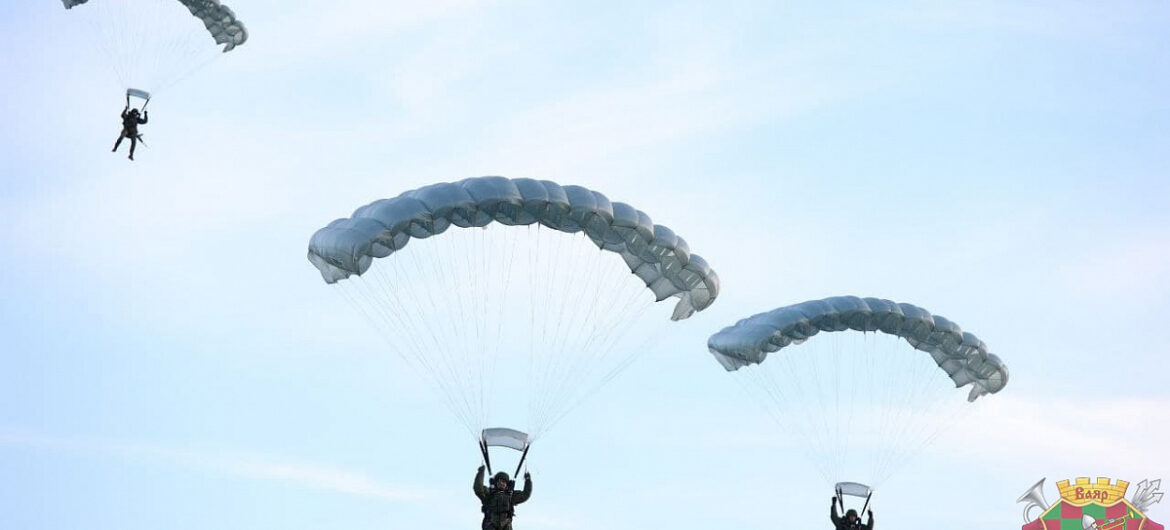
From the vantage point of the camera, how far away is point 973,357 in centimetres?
3462

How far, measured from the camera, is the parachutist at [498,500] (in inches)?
1126

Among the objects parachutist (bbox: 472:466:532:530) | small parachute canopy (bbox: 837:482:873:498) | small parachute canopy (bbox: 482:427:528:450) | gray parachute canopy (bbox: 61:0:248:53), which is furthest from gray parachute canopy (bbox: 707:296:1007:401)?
gray parachute canopy (bbox: 61:0:248:53)

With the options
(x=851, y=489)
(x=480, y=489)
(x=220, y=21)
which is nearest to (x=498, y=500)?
(x=480, y=489)

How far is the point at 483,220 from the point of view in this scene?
29.2 metres

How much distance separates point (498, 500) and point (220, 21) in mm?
16921

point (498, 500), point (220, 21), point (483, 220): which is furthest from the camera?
point (220, 21)

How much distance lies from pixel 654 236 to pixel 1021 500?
1737cm

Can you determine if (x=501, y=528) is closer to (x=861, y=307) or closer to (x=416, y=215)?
(x=416, y=215)

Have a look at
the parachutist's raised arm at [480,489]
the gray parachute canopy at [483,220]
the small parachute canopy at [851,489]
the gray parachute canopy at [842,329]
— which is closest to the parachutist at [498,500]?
the parachutist's raised arm at [480,489]

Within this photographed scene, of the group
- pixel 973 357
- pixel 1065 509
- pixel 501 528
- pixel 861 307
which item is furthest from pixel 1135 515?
pixel 501 528

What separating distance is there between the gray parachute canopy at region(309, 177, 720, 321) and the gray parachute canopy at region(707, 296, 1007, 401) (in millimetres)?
3155

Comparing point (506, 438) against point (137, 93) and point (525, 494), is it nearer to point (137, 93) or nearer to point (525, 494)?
point (525, 494)

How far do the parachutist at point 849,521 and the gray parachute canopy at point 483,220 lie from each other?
5.67m

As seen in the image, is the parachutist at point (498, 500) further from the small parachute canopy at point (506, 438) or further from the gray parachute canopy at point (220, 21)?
the gray parachute canopy at point (220, 21)
